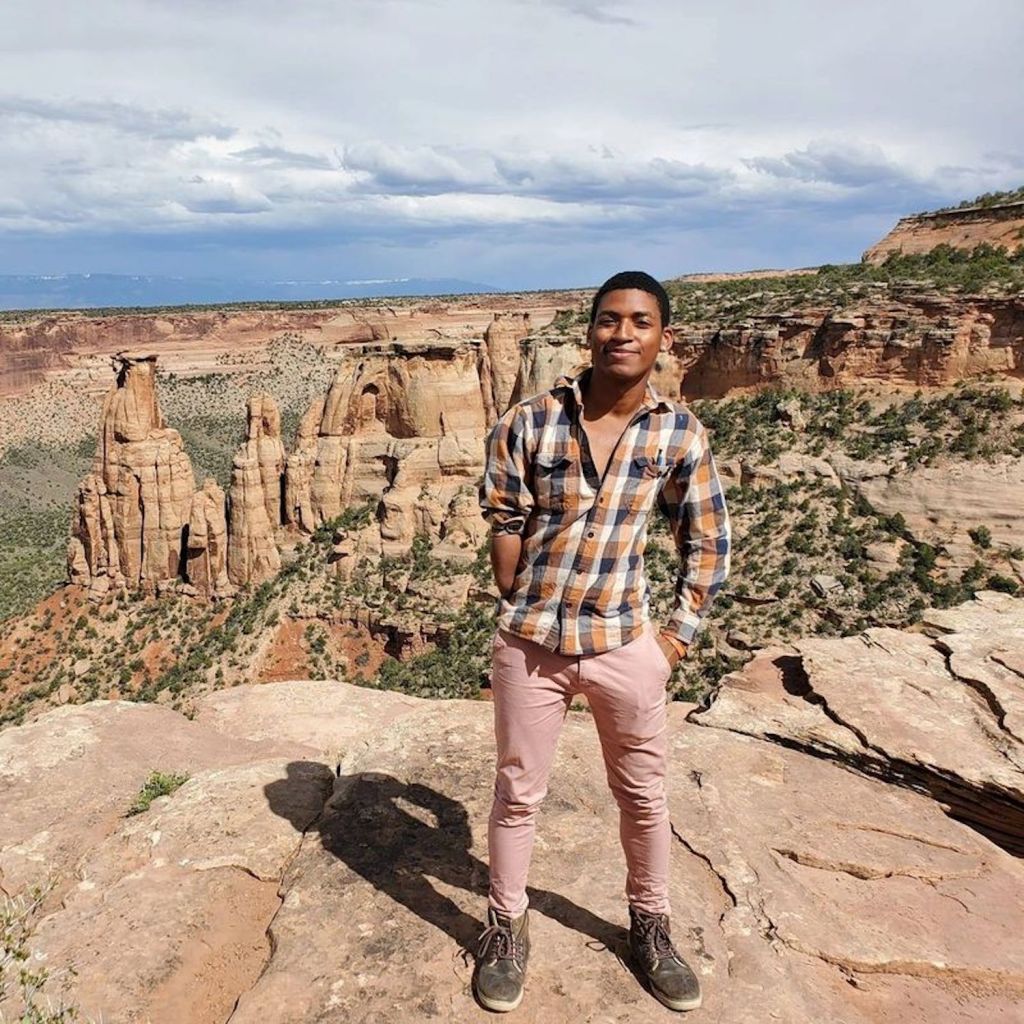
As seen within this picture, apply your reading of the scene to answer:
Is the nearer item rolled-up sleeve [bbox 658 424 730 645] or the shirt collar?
the shirt collar

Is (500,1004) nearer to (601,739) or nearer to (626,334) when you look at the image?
(601,739)

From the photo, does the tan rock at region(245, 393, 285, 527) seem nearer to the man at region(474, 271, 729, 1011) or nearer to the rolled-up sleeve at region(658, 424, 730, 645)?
the man at region(474, 271, 729, 1011)

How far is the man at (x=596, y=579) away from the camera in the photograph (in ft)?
11.6

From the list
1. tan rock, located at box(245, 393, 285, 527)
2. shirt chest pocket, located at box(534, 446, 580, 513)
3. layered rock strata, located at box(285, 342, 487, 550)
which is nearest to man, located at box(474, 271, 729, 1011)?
shirt chest pocket, located at box(534, 446, 580, 513)

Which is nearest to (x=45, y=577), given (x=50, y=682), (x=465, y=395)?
(x=50, y=682)

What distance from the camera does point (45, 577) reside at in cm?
4156

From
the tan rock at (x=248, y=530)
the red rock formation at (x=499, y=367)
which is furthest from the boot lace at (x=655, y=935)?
the red rock formation at (x=499, y=367)

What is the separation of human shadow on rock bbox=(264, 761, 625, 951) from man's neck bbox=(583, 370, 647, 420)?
276 cm

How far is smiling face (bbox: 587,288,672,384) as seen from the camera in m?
3.43

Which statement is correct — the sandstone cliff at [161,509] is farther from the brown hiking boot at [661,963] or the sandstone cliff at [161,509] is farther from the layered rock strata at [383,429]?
the brown hiking boot at [661,963]

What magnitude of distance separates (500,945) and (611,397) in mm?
2738

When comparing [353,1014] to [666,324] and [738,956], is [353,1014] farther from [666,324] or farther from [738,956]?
[666,324]

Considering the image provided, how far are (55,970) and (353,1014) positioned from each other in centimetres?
160

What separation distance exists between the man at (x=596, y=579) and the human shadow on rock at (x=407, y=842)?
0.44 meters
